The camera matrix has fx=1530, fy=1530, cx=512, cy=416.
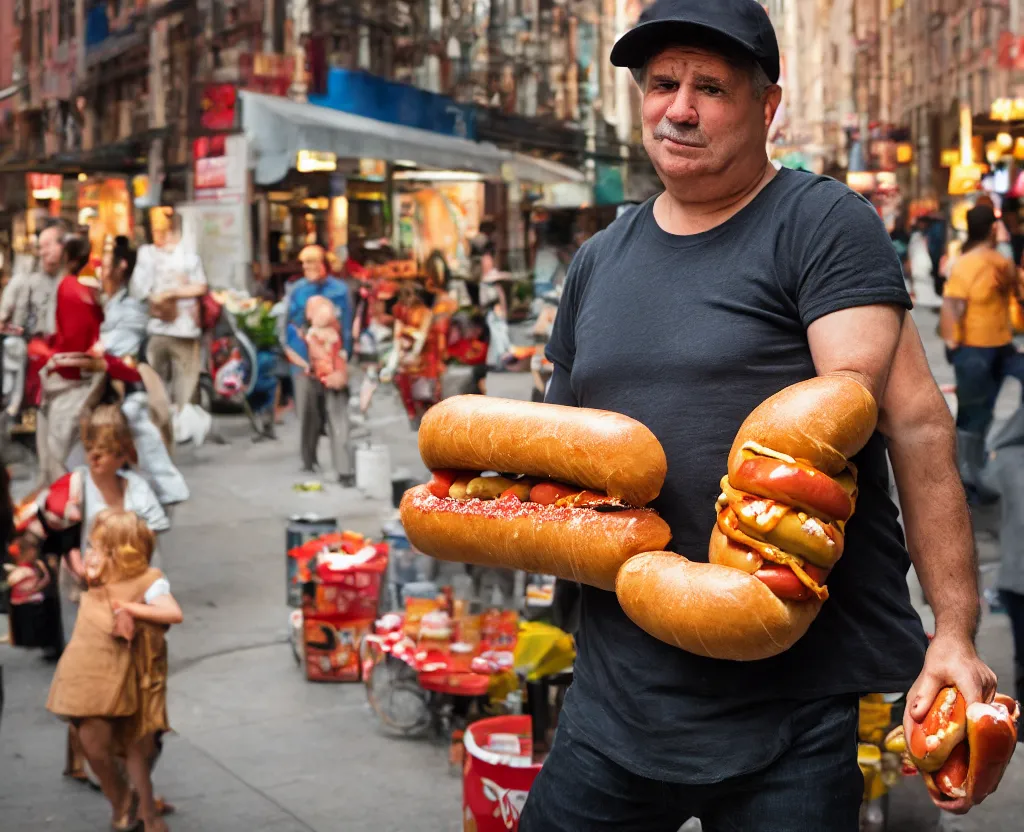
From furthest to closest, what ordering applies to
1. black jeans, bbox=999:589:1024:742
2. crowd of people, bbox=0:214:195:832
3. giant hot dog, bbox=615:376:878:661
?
black jeans, bbox=999:589:1024:742 → crowd of people, bbox=0:214:195:832 → giant hot dog, bbox=615:376:878:661

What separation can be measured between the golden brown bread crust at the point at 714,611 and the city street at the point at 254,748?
2822 mm

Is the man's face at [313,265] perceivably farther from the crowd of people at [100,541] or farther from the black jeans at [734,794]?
the black jeans at [734,794]

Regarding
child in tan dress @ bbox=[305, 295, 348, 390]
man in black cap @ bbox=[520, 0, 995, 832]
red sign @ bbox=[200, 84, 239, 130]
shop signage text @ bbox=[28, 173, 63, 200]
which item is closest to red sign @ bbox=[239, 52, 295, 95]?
red sign @ bbox=[200, 84, 239, 130]

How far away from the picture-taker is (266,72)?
15156 millimetres

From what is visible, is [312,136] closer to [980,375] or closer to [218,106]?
[218,106]

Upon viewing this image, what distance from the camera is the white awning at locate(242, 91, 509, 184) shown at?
14.7 metres

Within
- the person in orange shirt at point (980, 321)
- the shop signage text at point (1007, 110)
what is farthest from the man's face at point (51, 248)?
the shop signage text at point (1007, 110)

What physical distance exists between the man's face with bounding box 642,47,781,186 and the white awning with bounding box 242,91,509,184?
1263 centimetres

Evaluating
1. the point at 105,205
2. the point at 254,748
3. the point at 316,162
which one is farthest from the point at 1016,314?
the point at 105,205

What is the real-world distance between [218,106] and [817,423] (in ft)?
45.7

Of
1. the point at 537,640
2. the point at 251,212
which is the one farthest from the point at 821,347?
the point at 251,212

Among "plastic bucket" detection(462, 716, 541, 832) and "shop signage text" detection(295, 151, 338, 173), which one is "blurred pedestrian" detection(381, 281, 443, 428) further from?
"plastic bucket" detection(462, 716, 541, 832)

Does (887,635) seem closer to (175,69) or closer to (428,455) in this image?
(428,455)

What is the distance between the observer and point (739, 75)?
92.8 inches
